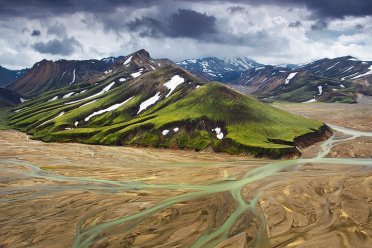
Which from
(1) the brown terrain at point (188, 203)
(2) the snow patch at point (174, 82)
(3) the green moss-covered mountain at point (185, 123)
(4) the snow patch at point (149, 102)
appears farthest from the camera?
(2) the snow patch at point (174, 82)

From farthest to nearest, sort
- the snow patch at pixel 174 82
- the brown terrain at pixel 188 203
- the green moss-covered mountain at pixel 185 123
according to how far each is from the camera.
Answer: the snow patch at pixel 174 82
the green moss-covered mountain at pixel 185 123
the brown terrain at pixel 188 203

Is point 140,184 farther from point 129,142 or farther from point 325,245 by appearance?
point 129,142

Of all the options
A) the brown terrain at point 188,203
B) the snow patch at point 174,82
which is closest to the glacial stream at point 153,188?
the brown terrain at point 188,203

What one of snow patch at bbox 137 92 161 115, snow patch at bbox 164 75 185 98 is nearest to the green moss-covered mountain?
snow patch at bbox 137 92 161 115

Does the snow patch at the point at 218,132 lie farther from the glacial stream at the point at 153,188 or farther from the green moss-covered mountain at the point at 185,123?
the glacial stream at the point at 153,188

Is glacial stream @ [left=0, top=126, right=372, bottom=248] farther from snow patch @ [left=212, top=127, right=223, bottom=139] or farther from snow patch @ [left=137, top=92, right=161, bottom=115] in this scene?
snow patch @ [left=137, top=92, right=161, bottom=115]

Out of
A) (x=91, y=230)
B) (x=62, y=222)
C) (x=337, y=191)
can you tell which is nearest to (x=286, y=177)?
(x=337, y=191)
